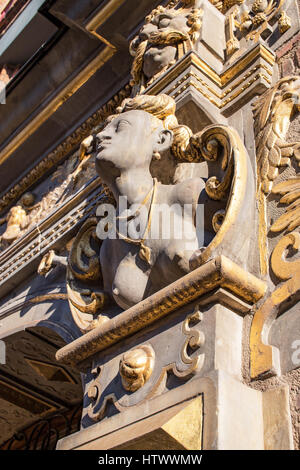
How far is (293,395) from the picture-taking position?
4.79 feet

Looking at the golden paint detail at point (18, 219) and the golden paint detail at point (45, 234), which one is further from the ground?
the golden paint detail at point (18, 219)

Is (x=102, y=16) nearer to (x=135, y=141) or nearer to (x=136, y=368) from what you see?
(x=135, y=141)

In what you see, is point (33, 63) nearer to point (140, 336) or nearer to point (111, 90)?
point (111, 90)

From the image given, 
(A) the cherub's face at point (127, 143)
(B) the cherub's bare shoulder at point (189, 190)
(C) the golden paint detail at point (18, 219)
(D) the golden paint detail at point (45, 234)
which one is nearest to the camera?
(B) the cherub's bare shoulder at point (189, 190)

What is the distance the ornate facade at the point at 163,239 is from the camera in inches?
61.3

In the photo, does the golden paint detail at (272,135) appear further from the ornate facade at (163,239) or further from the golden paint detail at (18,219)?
the golden paint detail at (18,219)

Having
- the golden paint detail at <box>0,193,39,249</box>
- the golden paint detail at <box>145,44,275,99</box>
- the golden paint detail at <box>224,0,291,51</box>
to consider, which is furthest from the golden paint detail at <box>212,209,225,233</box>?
the golden paint detail at <box>0,193,39,249</box>

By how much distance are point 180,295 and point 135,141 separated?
2.32 ft

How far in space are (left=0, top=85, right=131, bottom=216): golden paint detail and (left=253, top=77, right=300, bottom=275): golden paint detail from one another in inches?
51.5

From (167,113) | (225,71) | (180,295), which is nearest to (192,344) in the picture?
(180,295)

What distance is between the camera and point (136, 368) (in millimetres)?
1720

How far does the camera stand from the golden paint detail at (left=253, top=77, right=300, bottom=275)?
1909mm

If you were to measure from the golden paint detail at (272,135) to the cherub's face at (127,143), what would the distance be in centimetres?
38

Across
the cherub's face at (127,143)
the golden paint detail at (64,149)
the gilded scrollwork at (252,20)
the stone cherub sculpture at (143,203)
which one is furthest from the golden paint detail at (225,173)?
the golden paint detail at (64,149)
